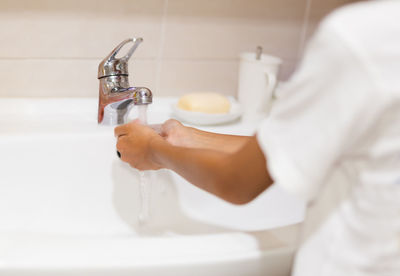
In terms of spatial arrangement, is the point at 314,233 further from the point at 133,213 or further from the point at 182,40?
the point at 182,40

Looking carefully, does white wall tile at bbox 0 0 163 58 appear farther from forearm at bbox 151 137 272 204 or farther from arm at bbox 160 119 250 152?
forearm at bbox 151 137 272 204

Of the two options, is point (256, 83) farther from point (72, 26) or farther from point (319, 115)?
point (319, 115)

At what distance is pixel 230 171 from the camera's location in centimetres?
47

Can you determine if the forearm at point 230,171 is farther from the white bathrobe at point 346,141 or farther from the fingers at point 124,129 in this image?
the fingers at point 124,129

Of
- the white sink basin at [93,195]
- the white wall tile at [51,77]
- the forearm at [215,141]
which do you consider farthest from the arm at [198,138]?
the white wall tile at [51,77]

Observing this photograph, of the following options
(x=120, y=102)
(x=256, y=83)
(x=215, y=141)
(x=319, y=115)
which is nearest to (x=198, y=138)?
(x=215, y=141)

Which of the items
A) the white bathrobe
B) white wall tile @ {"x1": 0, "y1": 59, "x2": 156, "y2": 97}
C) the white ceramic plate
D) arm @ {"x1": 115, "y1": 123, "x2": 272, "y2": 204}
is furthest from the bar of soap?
the white bathrobe

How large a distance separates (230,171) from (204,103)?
16.8 inches

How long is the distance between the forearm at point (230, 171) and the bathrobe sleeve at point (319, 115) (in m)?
0.06

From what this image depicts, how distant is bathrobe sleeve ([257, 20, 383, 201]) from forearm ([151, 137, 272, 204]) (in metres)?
0.06

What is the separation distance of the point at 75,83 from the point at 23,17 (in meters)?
0.15

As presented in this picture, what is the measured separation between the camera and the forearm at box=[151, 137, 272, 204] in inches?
18.6

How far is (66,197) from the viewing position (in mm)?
785

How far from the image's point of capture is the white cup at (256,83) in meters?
0.90
